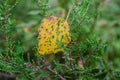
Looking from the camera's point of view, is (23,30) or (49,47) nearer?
(49,47)

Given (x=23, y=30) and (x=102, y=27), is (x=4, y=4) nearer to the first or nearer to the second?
(x=23, y=30)

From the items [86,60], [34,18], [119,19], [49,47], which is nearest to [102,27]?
[119,19]

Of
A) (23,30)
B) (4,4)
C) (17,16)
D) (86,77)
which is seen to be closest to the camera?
(4,4)

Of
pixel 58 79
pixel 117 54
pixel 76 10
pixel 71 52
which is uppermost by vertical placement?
pixel 76 10

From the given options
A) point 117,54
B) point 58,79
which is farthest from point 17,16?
point 58,79

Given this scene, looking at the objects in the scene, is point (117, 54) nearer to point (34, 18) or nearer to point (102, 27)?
point (102, 27)

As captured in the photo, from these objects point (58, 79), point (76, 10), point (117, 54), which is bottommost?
point (117, 54)

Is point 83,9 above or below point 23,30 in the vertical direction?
above

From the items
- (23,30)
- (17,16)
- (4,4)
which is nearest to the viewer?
(4,4)

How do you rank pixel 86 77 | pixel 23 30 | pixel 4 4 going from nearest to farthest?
pixel 4 4 < pixel 86 77 < pixel 23 30
